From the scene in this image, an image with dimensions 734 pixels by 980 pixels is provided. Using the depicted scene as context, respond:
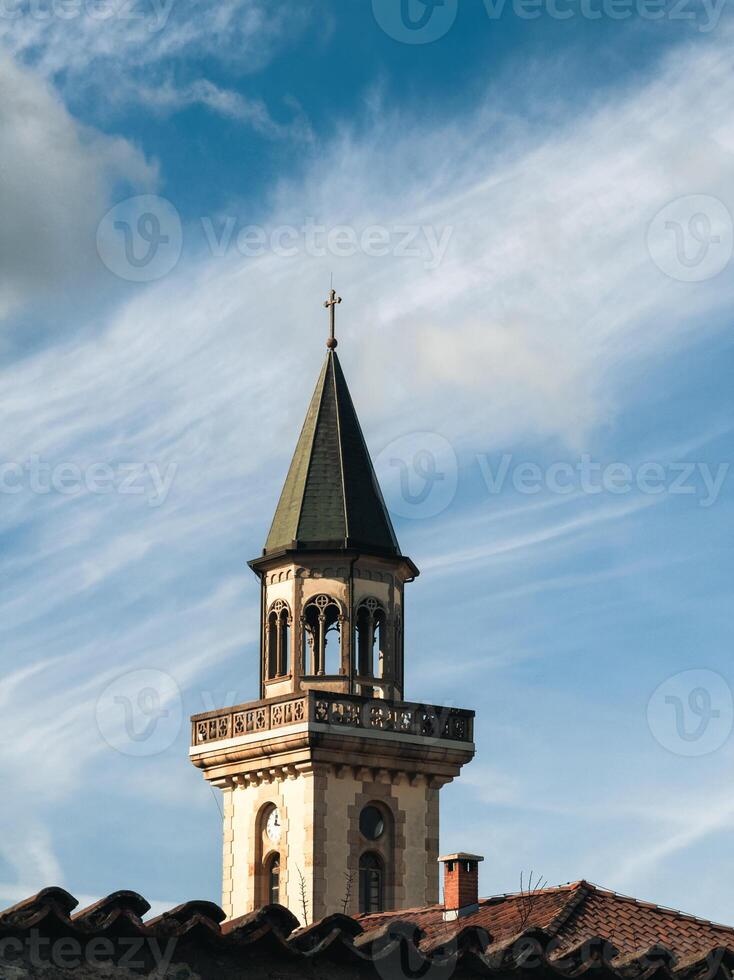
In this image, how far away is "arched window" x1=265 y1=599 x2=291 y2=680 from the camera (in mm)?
47312

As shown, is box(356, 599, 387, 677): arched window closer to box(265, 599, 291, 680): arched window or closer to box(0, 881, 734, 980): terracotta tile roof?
box(265, 599, 291, 680): arched window

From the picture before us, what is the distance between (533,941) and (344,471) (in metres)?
26.6

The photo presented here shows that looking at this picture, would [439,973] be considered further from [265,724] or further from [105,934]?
[265,724]

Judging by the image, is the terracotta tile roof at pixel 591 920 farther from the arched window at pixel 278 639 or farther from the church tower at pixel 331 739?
the arched window at pixel 278 639

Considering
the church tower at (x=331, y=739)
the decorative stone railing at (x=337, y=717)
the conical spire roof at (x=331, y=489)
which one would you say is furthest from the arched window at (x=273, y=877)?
the conical spire roof at (x=331, y=489)

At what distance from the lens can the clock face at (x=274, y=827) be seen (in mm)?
45875

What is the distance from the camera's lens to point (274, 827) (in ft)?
151

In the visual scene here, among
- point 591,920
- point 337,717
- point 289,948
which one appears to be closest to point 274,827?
point 337,717

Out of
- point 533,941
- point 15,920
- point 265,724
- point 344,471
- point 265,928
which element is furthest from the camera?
point 344,471

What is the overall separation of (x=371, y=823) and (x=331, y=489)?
803 cm

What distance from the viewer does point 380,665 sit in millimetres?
47562

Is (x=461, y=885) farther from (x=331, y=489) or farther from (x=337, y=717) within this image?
(x=331, y=489)

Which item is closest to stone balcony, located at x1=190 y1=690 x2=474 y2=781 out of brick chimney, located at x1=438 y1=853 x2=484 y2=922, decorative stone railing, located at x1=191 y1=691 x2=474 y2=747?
decorative stone railing, located at x1=191 y1=691 x2=474 y2=747

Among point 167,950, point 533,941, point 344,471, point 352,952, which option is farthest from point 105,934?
point 344,471
